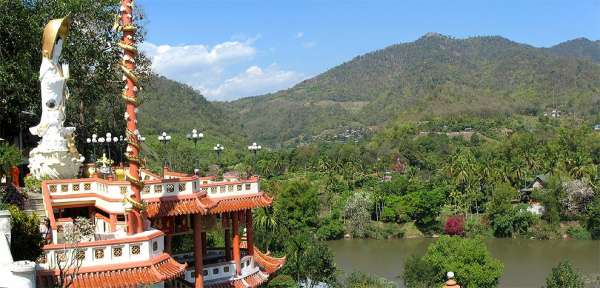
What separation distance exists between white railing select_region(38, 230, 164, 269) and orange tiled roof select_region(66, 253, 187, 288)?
18 cm

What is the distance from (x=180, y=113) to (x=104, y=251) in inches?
4977

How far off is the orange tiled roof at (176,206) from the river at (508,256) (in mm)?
22979

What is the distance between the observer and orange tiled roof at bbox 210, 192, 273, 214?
15664 millimetres

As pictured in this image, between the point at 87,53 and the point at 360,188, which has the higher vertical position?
the point at 87,53

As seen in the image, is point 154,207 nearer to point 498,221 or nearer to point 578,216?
point 498,221

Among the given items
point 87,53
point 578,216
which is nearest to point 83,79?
point 87,53

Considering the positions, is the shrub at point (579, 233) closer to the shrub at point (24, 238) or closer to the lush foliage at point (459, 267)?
the lush foliage at point (459, 267)

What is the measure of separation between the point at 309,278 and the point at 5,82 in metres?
15.3

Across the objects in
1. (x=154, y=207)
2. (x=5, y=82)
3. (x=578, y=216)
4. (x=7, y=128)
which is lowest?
(x=578, y=216)

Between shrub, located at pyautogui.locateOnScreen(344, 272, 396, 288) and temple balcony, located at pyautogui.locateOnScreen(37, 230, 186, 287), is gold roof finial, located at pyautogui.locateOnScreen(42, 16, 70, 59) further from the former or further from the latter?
shrub, located at pyautogui.locateOnScreen(344, 272, 396, 288)

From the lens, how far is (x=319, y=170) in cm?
8175

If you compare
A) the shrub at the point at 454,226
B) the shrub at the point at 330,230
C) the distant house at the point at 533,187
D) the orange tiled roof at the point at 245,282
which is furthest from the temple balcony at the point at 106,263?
the distant house at the point at 533,187

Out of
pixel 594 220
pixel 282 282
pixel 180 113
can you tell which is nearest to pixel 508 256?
pixel 594 220

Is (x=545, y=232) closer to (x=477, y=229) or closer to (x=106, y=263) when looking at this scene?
(x=477, y=229)
